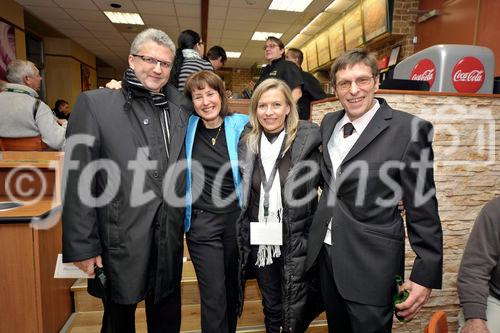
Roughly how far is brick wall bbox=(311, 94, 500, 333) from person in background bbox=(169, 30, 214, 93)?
1.26 meters

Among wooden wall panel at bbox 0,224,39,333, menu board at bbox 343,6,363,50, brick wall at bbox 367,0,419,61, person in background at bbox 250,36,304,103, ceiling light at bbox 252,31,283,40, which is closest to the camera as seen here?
wooden wall panel at bbox 0,224,39,333

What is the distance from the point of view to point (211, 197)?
1579 mm

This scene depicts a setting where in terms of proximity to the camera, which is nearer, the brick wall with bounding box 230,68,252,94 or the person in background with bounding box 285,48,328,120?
the person in background with bounding box 285,48,328,120

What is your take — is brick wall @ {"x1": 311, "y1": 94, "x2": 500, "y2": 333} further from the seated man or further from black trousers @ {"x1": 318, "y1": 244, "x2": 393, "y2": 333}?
the seated man

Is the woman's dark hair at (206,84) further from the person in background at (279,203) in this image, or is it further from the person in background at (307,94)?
the person in background at (307,94)

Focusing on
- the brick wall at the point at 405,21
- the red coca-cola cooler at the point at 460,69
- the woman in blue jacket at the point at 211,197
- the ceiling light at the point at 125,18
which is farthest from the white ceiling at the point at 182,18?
the woman in blue jacket at the point at 211,197

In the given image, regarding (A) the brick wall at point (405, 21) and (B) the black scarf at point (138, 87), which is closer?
(B) the black scarf at point (138, 87)

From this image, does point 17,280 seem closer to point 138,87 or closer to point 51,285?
point 51,285

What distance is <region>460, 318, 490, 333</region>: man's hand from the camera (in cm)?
141

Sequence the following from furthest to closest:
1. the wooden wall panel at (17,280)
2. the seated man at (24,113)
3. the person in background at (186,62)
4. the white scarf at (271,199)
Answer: the seated man at (24,113)
the person in background at (186,62)
the wooden wall panel at (17,280)
the white scarf at (271,199)

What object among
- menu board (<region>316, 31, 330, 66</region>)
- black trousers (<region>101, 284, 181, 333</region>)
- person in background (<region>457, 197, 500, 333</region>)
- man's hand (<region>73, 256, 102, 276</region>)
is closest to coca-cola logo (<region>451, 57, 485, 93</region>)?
person in background (<region>457, 197, 500, 333</region>)

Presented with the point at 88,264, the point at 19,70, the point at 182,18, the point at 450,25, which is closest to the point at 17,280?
the point at 88,264

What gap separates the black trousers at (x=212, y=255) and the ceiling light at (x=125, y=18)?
5734 millimetres

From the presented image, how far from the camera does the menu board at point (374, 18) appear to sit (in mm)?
4502
